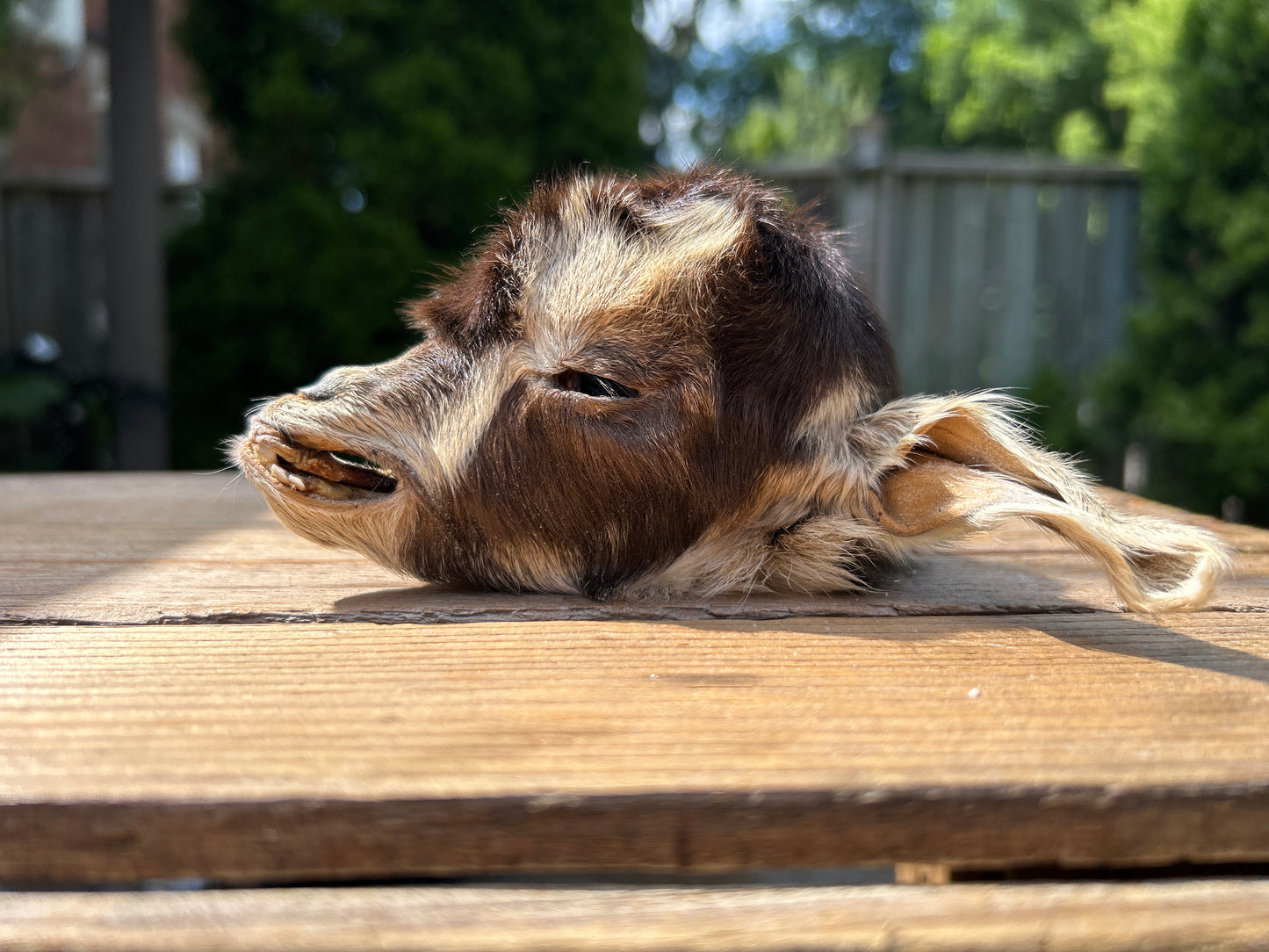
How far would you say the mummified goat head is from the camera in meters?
1.40

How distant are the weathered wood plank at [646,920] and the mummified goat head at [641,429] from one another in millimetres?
586

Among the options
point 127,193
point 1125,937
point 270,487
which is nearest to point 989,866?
point 1125,937

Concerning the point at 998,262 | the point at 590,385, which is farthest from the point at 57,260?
the point at 590,385

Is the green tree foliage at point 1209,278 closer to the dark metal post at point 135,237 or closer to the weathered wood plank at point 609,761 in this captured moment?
the weathered wood plank at point 609,761

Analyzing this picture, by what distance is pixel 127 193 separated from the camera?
6312 mm

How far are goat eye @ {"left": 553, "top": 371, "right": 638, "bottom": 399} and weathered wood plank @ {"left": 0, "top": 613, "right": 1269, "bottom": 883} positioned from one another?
1.32 ft

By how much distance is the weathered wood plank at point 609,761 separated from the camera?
0.86m

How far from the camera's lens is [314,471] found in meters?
1.54

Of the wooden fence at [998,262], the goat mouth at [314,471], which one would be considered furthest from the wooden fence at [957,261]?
the goat mouth at [314,471]

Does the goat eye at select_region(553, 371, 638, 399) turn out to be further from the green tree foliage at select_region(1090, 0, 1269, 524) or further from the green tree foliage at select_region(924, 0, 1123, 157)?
the green tree foliage at select_region(924, 0, 1123, 157)

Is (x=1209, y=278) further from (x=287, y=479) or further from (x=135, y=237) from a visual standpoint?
(x=135, y=237)

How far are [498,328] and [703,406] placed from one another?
0.35m

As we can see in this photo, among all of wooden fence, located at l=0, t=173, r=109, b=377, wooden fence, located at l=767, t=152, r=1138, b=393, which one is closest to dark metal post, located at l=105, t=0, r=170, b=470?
wooden fence, located at l=0, t=173, r=109, b=377

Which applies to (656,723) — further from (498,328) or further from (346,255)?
(346,255)
